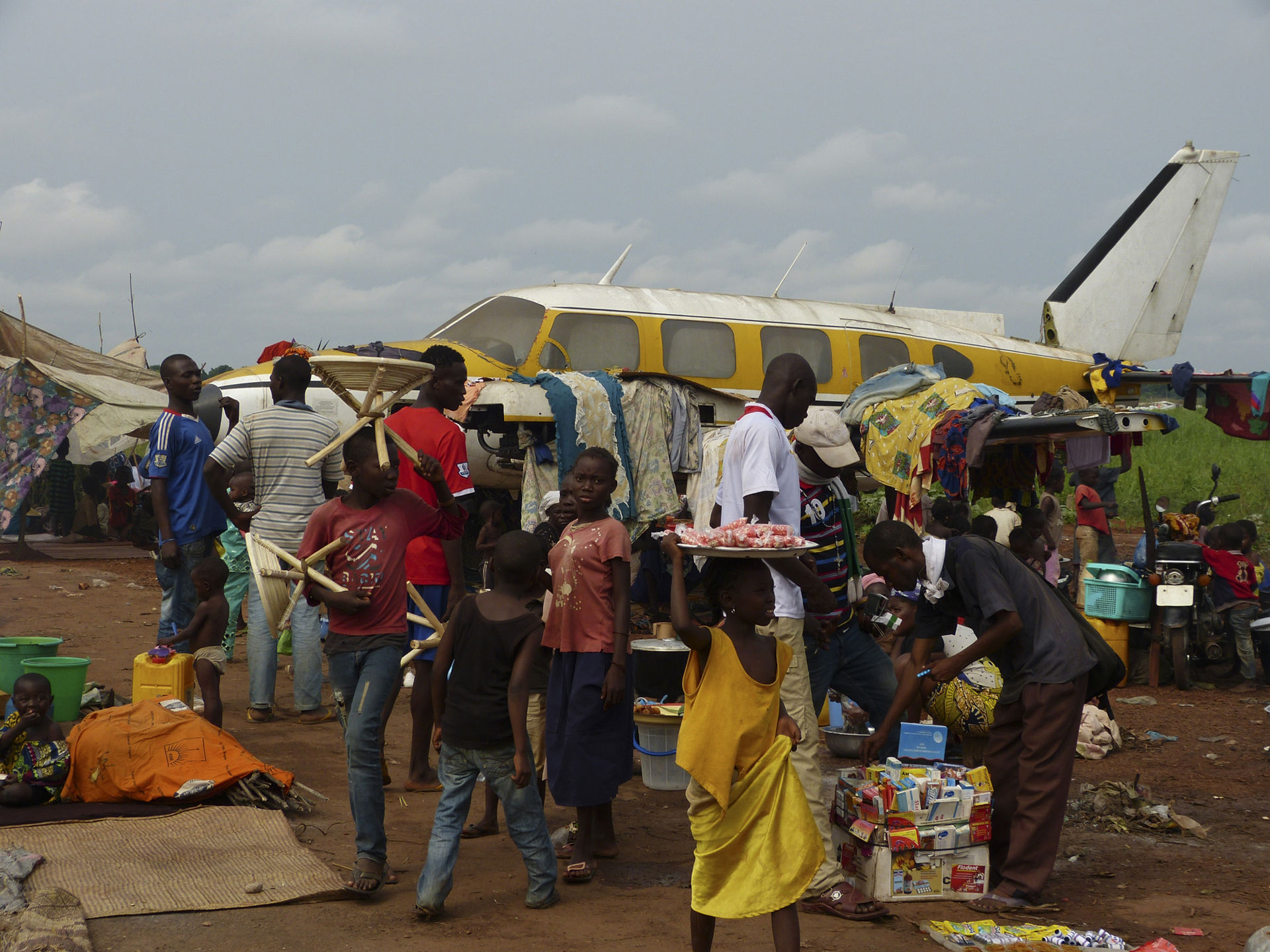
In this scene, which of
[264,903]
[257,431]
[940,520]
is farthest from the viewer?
[940,520]

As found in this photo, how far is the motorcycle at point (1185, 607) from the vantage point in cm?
961

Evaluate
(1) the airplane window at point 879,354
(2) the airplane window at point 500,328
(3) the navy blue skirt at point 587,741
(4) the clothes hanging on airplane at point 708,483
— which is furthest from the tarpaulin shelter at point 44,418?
(3) the navy blue skirt at point 587,741

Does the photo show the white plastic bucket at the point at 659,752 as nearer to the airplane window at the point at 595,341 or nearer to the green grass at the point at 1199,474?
the airplane window at the point at 595,341

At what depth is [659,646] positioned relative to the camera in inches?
274

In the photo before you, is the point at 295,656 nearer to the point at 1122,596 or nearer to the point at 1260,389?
the point at 1122,596

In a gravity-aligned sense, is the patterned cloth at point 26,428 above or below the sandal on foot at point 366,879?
→ above

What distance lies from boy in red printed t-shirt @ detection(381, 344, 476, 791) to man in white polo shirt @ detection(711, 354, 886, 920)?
1.83m

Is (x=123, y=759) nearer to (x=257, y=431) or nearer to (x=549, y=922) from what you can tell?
(x=257, y=431)

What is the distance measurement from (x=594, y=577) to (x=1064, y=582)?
8382mm

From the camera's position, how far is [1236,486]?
2675 cm

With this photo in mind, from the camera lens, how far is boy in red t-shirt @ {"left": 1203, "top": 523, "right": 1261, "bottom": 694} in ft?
32.0

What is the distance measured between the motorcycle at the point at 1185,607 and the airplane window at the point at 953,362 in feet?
18.8

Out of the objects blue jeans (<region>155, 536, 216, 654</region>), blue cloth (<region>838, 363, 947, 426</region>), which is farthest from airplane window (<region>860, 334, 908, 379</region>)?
blue jeans (<region>155, 536, 216, 654</region>)

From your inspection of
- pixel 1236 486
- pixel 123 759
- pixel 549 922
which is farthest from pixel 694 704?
pixel 1236 486
